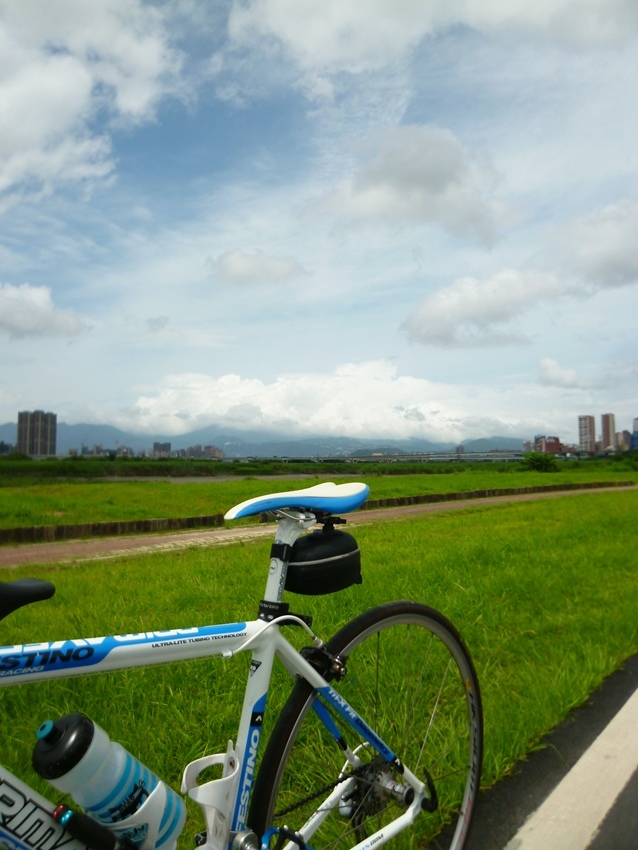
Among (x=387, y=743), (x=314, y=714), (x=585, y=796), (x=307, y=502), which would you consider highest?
(x=307, y=502)

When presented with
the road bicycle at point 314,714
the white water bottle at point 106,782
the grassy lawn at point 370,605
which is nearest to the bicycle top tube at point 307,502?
the road bicycle at point 314,714

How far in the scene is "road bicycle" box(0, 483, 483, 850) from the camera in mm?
1514

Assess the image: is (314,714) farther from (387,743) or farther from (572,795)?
(572,795)

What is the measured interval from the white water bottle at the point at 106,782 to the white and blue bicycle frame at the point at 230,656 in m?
0.10

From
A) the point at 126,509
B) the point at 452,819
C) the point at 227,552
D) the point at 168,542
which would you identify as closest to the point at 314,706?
the point at 452,819

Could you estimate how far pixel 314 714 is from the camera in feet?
6.85

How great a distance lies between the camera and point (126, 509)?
54.0 ft

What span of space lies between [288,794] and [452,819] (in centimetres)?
60

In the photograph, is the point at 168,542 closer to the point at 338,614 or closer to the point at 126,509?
the point at 126,509

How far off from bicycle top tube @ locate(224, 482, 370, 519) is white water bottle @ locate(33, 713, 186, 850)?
0.58 meters

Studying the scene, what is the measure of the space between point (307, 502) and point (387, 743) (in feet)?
3.69

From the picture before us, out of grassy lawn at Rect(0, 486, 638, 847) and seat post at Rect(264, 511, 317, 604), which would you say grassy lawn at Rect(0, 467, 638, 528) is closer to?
grassy lawn at Rect(0, 486, 638, 847)

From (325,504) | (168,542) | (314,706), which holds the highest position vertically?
(325,504)

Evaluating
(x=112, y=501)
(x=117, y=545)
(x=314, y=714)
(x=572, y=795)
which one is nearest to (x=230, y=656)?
(x=314, y=714)
